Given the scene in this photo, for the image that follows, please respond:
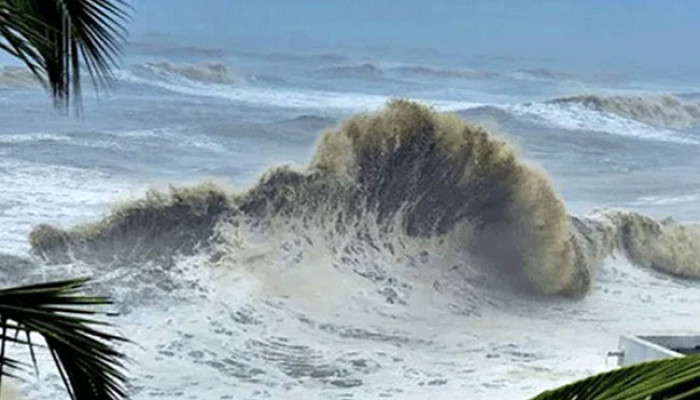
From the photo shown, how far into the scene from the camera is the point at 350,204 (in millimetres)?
11336

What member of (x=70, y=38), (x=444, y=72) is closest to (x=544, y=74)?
(x=444, y=72)

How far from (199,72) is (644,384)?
17.4 metres

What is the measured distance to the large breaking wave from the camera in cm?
1047

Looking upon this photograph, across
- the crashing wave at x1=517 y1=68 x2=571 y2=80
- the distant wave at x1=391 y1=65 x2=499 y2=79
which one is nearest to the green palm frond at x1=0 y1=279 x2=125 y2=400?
the distant wave at x1=391 y1=65 x2=499 y2=79

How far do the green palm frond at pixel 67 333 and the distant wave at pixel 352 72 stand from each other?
17856 millimetres

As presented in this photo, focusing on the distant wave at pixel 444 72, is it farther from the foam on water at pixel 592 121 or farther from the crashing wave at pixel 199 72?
the foam on water at pixel 592 121

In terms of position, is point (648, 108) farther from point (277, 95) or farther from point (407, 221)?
point (407, 221)

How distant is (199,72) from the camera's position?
17672 millimetres

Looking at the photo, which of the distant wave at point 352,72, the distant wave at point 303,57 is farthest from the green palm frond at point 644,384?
the distant wave at point 303,57

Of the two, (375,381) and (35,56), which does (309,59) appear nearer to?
(375,381)

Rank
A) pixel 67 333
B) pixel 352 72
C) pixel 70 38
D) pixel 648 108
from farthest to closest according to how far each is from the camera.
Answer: pixel 352 72 < pixel 648 108 < pixel 70 38 < pixel 67 333

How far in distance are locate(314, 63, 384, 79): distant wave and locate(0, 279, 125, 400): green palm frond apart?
1786 centimetres

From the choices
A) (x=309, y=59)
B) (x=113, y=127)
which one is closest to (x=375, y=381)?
(x=113, y=127)

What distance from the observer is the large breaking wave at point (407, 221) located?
1047 centimetres
